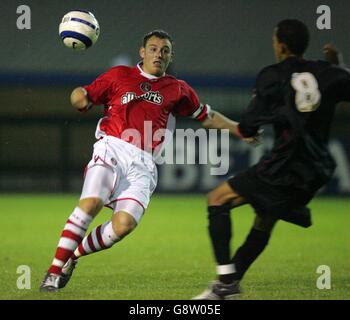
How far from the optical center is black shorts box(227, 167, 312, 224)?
5738mm

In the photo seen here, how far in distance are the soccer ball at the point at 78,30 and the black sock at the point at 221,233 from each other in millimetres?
1914

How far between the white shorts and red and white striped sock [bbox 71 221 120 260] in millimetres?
169

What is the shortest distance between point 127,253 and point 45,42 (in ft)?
36.9

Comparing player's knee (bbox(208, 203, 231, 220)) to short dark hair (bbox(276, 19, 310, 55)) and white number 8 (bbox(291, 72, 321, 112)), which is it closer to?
white number 8 (bbox(291, 72, 321, 112))

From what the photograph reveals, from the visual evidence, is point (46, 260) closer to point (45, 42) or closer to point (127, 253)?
point (127, 253)

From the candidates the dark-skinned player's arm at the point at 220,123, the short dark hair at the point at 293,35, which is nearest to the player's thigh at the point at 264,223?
the dark-skinned player's arm at the point at 220,123

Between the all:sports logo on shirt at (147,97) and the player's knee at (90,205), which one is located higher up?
the all:sports logo on shirt at (147,97)

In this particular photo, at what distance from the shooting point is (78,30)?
22.3ft

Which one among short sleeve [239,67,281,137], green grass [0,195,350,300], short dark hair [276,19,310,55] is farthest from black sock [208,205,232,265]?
short dark hair [276,19,310,55]

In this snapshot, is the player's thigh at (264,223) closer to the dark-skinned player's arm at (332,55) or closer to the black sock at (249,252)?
the black sock at (249,252)

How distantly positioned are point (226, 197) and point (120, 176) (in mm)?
1043

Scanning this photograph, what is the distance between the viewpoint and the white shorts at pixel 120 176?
248 inches

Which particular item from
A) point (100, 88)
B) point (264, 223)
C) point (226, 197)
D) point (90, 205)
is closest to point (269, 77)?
point (226, 197)

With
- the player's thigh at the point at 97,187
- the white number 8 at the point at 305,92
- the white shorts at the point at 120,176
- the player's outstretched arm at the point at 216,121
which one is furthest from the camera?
the player's outstretched arm at the point at 216,121
